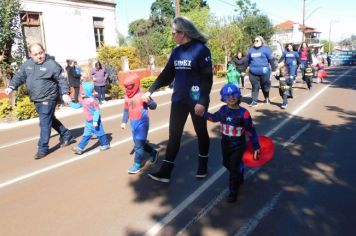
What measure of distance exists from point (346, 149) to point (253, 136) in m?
2.74

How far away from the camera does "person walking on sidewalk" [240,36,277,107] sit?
10445 millimetres

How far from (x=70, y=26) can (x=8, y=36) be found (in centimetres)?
843

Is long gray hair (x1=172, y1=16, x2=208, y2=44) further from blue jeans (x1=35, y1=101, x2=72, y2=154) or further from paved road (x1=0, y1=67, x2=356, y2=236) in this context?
blue jeans (x1=35, y1=101, x2=72, y2=154)

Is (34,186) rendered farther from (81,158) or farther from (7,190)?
(81,158)

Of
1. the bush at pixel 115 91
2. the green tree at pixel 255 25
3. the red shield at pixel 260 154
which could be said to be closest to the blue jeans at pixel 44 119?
the red shield at pixel 260 154

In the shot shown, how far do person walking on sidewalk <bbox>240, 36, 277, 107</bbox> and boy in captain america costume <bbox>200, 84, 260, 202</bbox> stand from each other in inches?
259

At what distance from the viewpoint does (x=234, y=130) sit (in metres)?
4.25

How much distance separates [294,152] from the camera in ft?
19.9

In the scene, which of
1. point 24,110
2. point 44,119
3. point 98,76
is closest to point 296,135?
point 44,119

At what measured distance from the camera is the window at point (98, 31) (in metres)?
23.8

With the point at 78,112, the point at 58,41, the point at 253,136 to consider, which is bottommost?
the point at 78,112

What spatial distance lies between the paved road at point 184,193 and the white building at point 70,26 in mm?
13868

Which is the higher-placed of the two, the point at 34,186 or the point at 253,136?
the point at 253,136

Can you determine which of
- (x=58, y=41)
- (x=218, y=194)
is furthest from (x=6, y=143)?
(x=58, y=41)
